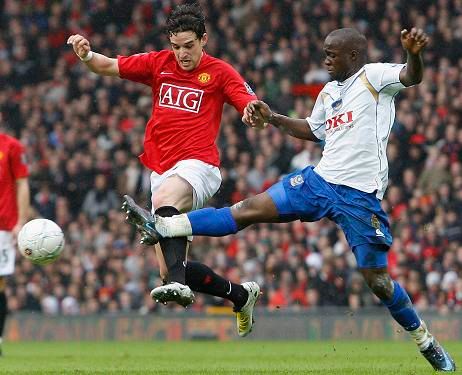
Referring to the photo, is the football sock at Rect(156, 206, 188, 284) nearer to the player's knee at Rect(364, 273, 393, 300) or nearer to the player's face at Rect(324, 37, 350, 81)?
the player's knee at Rect(364, 273, 393, 300)

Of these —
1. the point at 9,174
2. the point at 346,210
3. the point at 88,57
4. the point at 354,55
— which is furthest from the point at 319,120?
the point at 9,174

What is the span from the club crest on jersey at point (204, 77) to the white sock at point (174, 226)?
1.42 meters

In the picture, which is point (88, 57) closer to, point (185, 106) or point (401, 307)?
point (185, 106)

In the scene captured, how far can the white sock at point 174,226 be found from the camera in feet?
27.2

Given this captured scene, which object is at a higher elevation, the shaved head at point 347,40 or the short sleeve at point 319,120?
the shaved head at point 347,40

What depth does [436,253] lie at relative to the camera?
1689 cm

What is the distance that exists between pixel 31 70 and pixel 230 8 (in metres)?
4.11

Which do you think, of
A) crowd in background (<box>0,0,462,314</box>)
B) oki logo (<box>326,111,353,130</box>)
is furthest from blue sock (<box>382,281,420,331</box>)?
crowd in background (<box>0,0,462,314</box>)

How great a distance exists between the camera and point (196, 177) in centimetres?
916

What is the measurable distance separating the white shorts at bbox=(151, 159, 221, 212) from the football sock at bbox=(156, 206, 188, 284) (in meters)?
0.28

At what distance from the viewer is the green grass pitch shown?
912 cm

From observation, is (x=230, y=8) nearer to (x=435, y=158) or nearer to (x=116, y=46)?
(x=116, y=46)

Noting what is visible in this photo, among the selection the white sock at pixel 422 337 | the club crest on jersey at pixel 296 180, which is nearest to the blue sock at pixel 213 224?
the club crest on jersey at pixel 296 180

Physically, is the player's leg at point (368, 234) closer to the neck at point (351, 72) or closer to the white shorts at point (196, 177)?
the neck at point (351, 72)
